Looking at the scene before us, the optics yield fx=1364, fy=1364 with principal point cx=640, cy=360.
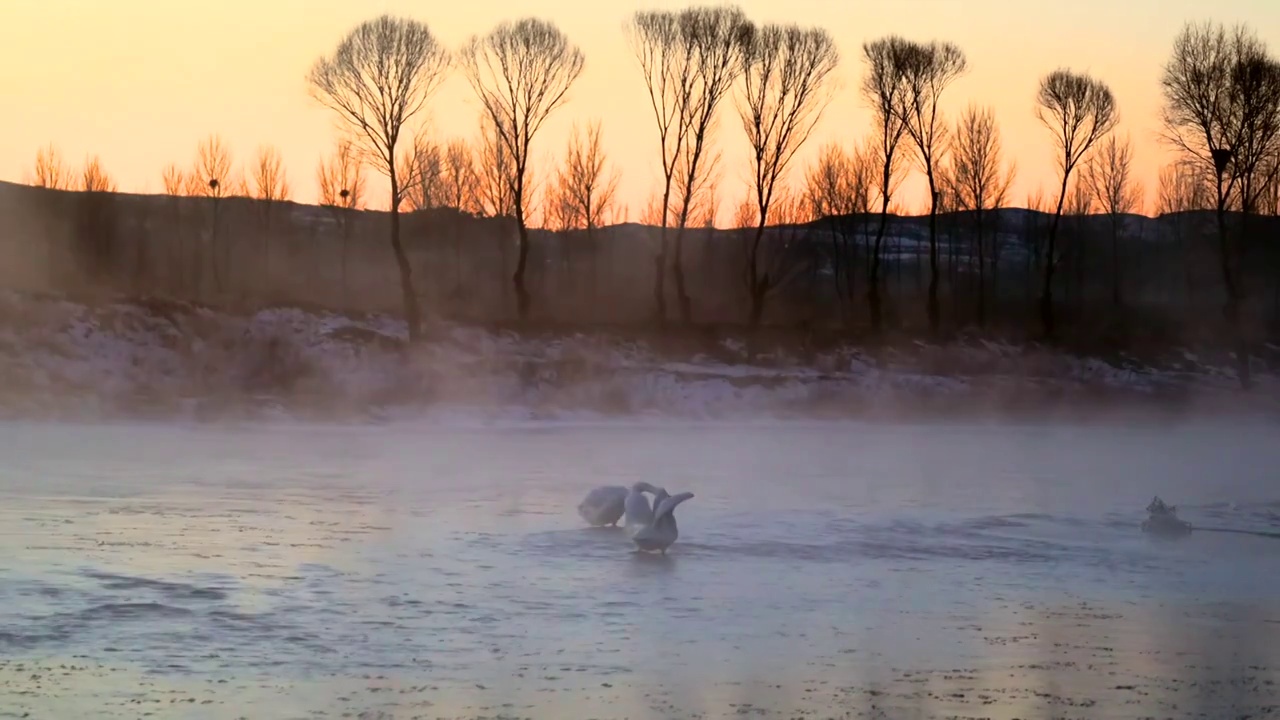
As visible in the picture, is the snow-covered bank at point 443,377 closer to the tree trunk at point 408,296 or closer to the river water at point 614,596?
the tree trunk at point 408,296

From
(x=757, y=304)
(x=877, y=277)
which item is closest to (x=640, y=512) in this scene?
(x=757, y=304)

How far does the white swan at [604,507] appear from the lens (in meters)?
13.4

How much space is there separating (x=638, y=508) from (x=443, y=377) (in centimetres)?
2512

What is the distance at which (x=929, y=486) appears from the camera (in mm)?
18266

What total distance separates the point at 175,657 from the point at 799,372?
35562mm

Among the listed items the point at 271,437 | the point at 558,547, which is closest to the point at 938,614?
the point at 558,547

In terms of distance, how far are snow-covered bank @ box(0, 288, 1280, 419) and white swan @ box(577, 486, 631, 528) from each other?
63.6 feet

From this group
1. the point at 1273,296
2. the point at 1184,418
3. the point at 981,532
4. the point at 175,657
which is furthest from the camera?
the point at 1273,296

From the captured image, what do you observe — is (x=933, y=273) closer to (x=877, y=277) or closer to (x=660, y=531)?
(x=877, y=277)

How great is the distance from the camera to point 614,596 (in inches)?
390

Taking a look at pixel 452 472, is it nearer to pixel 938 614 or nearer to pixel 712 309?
pixel 938 614

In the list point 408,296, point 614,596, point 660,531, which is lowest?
point 614,596

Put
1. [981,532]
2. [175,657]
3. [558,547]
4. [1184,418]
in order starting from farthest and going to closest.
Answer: [1184,418]
[981,532]
[558,547]
[175,657]

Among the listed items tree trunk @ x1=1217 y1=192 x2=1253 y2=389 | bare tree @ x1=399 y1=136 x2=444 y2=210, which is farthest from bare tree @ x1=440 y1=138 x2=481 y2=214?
tree trunk @ x1=1217 y1=192 x2=1253 y2=389
